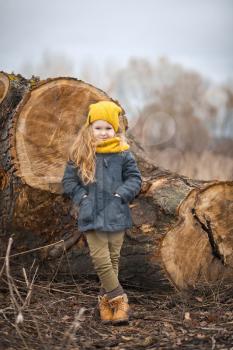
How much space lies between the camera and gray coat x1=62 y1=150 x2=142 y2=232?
3.35 m

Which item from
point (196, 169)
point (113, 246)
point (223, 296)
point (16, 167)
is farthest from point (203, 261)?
point (196, 169)

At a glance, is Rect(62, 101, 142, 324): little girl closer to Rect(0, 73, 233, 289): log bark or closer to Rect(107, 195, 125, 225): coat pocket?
Rect(107, 195, 125, 225): coat pocket

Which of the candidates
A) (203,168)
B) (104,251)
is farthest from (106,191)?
(203,168)

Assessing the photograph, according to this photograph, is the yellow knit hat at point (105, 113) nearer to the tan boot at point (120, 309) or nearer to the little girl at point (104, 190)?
the little girl at point (104, 190)

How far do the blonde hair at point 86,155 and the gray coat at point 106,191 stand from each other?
0.14ft

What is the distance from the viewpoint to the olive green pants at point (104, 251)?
3414 mm

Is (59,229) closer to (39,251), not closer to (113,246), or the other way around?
(39,251)

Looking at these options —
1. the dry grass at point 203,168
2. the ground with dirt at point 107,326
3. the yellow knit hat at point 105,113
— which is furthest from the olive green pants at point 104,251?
the dry grass at point 203,168

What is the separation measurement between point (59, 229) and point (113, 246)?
0.70 m

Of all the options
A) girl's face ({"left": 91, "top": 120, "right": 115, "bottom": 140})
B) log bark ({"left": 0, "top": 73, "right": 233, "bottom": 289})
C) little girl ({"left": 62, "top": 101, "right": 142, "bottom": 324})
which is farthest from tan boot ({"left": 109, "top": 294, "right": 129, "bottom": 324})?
girl's face ({"left": 91, "top": 120, "right": 115, "bottom": 140})

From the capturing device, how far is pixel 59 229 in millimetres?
4023

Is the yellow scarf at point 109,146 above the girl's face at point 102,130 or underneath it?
underneath

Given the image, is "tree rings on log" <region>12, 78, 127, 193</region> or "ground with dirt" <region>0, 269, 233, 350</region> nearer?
"ground with dirt" <region>0, 269, 233, 350</region>

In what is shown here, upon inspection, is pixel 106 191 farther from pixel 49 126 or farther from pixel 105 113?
pixel 49 126
